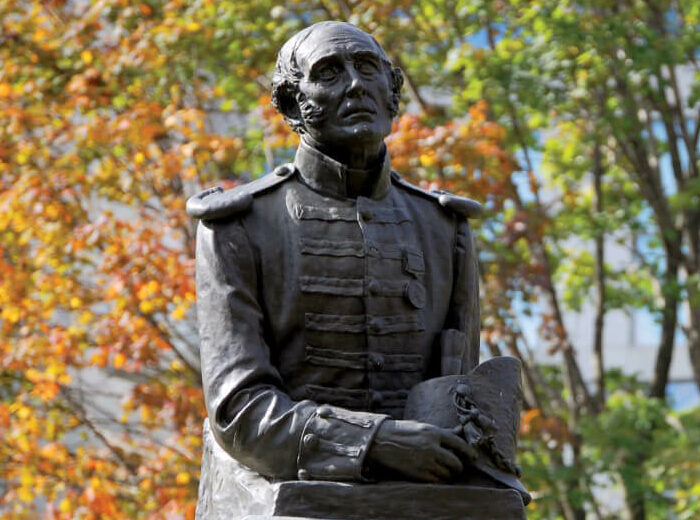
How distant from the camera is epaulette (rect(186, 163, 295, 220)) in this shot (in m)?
5.08

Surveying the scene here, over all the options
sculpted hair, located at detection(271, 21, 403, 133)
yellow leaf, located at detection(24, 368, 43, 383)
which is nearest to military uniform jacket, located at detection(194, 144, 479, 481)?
sculpted hair, located at detection(271, 21, 403, 133)

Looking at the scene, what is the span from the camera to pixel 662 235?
1391 centimetres

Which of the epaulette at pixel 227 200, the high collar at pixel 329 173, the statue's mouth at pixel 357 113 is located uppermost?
the statue's mouth at pixel 357 113

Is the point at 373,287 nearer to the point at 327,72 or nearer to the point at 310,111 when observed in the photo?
the point at 310,111

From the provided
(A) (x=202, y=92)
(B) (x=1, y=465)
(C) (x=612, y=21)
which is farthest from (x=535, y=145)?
(B) (x=1, y=465)

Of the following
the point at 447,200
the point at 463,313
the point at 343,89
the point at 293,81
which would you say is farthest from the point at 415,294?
the point at 293,81

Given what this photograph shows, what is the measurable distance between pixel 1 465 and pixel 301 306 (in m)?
8.54

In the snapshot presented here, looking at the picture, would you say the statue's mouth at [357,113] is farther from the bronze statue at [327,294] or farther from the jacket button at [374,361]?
the jacket button at [374,361]

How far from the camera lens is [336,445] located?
4.68 meters

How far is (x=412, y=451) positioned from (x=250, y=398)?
53 cm

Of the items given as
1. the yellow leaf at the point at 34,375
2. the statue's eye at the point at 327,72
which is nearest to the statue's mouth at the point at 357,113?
the statue's eye at the point at 327,72

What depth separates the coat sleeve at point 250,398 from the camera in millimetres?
4691

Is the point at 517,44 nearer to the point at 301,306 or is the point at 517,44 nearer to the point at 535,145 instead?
the point at 535,145

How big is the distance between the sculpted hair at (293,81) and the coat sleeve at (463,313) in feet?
1.77
